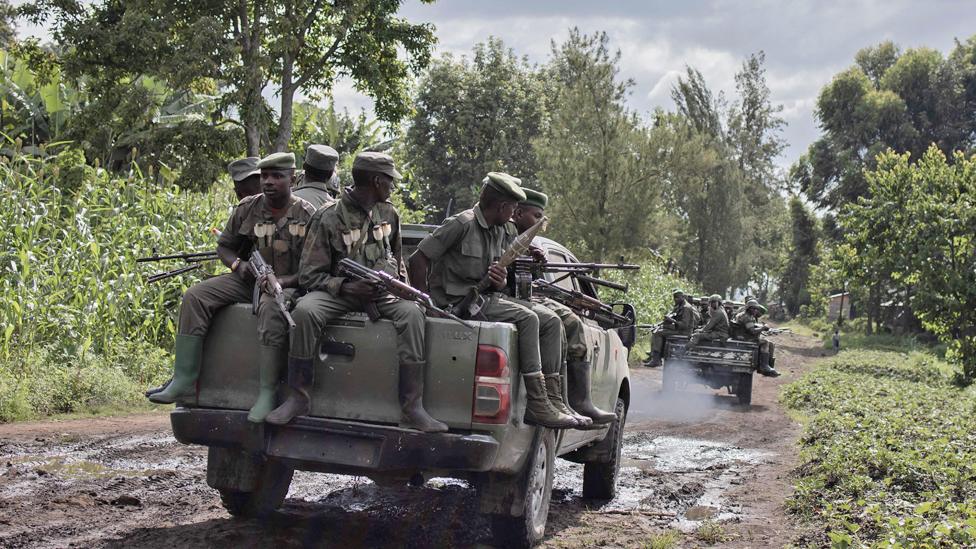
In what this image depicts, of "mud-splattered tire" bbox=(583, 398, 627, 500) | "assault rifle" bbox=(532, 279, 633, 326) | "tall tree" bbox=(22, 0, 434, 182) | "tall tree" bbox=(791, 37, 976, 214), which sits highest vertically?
"tall tree" bbox=(791, 37, 976, 214)

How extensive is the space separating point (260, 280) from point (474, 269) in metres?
1.32

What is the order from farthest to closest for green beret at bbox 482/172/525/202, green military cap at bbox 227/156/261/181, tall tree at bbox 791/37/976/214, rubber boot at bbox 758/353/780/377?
tall tree at bbox 791/37/976/214
rubber boot at bbox 758/353/780/377
green military cap at bbox 227/156/261/181
green beret at bbox 482/172/525/202

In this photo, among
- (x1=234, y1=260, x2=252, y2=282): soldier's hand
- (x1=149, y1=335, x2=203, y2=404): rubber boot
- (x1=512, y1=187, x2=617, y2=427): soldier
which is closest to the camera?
(x1=149, y1=335, x2=203, y2=404): rubber boot

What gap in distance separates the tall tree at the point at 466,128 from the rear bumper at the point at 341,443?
3789 centimetres

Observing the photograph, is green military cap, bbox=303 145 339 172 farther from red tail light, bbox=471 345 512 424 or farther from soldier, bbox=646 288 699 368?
soldier, bbox=646 288 699 368

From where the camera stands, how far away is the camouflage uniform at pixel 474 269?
5949 mm

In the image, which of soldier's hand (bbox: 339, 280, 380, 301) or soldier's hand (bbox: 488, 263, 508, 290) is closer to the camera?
soldier's hand (bbox: 339, 280, 380, 301)

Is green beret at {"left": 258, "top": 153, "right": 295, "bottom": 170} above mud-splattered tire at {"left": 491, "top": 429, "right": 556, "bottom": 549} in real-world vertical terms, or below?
above

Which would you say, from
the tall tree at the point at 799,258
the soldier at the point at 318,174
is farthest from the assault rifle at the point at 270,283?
the tall tree at the point at 799,258

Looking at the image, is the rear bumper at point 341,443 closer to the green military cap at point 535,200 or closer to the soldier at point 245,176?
the soldier at point 245,176

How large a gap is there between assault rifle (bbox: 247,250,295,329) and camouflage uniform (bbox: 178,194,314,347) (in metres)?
0.08

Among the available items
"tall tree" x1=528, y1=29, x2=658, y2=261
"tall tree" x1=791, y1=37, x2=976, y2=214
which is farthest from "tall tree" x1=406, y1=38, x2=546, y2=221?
"tall tree" x1=791, y1=37, x2=976, y2=214

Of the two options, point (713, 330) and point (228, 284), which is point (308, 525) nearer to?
point (228, 284)

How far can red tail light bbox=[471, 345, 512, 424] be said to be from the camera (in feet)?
17.5
